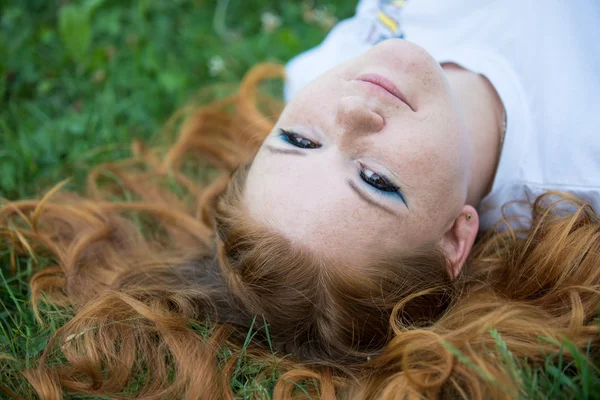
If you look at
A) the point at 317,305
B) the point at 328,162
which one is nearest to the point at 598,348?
the point at 317,305

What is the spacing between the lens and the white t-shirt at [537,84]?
98.0 inches

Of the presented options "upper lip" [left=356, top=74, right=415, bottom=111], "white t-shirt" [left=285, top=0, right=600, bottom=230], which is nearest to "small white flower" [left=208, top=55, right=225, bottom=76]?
"white t-shirt" [left=285, top=0, right=600, bottom=230]

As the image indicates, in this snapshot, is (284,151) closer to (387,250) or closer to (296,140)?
(296,140)

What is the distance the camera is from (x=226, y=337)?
2369mm

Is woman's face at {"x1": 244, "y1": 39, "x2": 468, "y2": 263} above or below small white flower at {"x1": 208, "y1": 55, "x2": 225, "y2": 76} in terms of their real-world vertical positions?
above

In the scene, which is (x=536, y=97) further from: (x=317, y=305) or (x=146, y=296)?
(x=146, y=296)

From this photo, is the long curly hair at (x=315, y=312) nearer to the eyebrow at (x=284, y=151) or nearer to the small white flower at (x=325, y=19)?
the eyebrow at (x=284, y=151)

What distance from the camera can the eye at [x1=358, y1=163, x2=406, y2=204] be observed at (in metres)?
2.17

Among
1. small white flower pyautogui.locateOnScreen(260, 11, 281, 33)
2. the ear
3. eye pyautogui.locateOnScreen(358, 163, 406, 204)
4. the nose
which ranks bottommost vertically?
the ear

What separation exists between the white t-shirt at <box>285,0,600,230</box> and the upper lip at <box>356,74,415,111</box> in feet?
2.30

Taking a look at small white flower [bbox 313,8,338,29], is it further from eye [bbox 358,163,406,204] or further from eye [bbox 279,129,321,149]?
eye [bbox 358,163,406,204]

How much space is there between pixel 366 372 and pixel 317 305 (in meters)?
0.33

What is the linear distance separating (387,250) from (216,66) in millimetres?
2227

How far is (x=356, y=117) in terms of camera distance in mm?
2135
